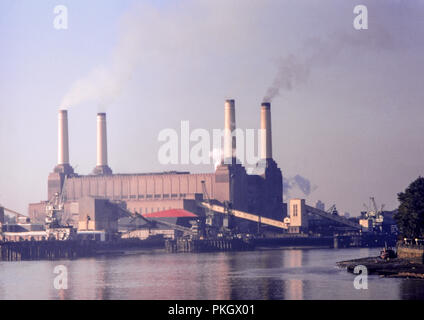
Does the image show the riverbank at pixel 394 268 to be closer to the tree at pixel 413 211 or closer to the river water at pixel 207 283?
the river water at pixel 207 283

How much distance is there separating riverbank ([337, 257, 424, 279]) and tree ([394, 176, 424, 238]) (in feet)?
26.3

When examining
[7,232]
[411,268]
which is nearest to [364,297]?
[411,268]

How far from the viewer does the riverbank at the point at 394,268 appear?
91.9 m

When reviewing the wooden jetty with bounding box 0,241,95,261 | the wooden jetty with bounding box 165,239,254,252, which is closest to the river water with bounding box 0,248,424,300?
the wooden jetty with bounding box 0,241,95,261

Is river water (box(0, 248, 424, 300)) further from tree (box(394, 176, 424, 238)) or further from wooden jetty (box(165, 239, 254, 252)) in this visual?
wooden jetty (box(165, 239, 254, 252))

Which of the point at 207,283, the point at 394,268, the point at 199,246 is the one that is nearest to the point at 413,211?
the point at 394,268

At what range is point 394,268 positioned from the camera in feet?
324

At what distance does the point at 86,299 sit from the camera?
271ft

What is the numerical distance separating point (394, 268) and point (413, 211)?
25.1m

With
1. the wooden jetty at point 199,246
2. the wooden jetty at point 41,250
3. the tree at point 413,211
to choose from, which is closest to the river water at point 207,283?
the tree at point 413,211

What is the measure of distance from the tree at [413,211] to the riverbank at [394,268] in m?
8.00

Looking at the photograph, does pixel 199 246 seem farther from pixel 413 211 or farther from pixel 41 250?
pixel 413 211

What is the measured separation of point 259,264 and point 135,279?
31139mm
